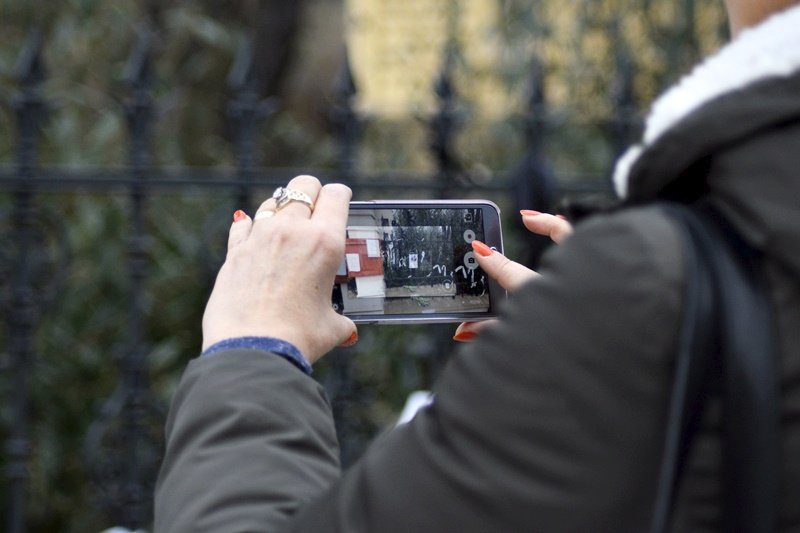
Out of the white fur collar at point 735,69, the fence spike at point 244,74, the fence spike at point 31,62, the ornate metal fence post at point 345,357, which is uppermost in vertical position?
the fence spike at point 31,62

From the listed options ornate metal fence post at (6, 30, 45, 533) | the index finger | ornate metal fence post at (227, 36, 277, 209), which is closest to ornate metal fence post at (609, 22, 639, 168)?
ornate metal fence post at (227, 36, 277, 209)

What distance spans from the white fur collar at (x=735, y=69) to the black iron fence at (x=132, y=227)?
2.28 meters

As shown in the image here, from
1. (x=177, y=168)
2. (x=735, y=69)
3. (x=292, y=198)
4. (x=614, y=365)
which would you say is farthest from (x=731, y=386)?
(x=177, y=168)

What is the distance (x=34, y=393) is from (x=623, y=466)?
2852mm

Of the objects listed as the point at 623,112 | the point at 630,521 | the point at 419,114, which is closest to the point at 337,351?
the point at 419,114

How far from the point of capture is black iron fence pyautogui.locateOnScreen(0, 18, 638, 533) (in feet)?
9.83

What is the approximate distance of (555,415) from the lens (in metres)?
0.81

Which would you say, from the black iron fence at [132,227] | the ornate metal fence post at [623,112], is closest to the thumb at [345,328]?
the black iron fence at [132,227]

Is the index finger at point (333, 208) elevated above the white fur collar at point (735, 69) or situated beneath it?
situated beneath

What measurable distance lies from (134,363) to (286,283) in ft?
6.66

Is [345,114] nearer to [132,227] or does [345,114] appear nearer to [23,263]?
[132,227]

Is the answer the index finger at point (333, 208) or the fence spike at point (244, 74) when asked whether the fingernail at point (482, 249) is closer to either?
the index finger at point (333, 208)

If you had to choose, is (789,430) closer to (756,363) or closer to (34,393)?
(756,363)

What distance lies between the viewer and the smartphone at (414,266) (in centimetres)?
137
